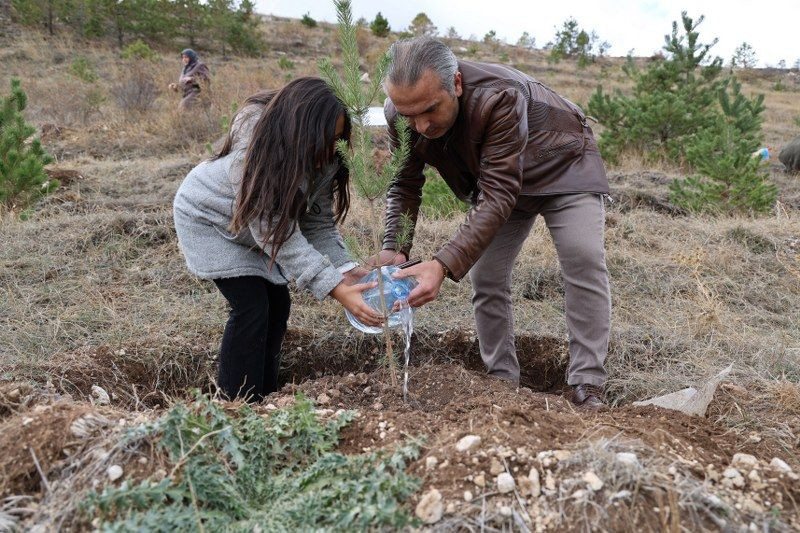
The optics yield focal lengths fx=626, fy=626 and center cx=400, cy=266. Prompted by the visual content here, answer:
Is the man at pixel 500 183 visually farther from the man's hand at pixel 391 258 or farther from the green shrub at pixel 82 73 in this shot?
the green shrub at pixel 82 73

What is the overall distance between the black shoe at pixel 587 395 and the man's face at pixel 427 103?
1270mm

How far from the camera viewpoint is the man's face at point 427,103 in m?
2.25

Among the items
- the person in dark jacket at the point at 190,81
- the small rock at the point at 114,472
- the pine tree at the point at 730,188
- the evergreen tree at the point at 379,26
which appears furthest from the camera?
the evergreen tree at the point at 379,26

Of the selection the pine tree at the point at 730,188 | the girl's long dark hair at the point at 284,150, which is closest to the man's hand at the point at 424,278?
the girl's long dark hair at the point at 284,150

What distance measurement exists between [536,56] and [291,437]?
96.9ft

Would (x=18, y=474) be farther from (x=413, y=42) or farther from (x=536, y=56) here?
(x=536, y=56)

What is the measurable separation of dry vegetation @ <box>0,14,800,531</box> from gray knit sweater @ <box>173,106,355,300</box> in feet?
1.66

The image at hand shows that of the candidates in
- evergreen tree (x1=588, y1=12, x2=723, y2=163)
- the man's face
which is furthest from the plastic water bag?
evergreen tree (x1=588, y1=12, x2=723, y2=163)

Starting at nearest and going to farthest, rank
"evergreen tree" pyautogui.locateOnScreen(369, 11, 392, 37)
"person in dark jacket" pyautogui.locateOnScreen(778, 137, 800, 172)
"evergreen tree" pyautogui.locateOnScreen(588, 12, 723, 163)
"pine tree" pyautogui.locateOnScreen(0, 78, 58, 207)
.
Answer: "pine tree" pyautogui.locateOnScreen(0, 78, 58, 207) → "evergreen tree" pyautogui.locateOnScreen(588, 12, 723, 163) → "person in dark jacket" pyautogui.locateOnScreen(778, 137, 800, 172) → "evergreen tree" pyautogui.locateOnScreen(369, 11, 392, 37)

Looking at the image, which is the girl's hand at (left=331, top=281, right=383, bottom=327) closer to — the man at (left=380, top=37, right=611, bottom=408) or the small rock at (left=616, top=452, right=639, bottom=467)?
the man at (left=380, top=37, right=611, bottom=408)

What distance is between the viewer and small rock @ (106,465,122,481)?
1.67 metres

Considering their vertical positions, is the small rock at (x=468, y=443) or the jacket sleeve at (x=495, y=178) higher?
the jacket sleeve at (x=495, y=178)

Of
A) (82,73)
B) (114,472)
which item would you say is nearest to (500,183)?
(114,472)

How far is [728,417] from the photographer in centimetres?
247
